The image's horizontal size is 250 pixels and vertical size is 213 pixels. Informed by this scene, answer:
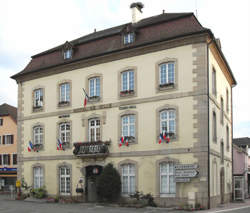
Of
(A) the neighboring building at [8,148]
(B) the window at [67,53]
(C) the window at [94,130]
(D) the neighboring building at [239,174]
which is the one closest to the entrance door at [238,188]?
(D) the neighboring building at [239,174]

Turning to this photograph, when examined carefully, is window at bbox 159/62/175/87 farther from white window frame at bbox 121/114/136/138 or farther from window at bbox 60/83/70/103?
window at bbox 60/83/70/103

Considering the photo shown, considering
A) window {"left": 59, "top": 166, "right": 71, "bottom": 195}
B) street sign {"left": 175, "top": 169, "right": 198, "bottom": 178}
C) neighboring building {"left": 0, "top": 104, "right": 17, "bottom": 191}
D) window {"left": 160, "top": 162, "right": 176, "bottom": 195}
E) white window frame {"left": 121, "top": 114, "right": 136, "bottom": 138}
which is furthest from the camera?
neighboring building {"left": 0, "top": 104, "right": 17, "bottom": 191}

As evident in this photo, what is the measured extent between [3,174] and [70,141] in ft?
63.9

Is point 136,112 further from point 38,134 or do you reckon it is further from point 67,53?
point 38,134

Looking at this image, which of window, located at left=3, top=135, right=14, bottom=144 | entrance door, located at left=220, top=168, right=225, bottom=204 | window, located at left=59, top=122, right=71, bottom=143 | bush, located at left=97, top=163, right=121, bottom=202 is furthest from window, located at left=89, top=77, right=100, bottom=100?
window, located at left=3, top=135, right=14, bottom=144

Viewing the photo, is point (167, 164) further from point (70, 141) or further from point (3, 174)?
point (3, 174)

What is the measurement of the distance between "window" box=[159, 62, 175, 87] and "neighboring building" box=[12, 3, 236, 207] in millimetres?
61

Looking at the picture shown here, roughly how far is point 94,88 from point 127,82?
9.07 ft

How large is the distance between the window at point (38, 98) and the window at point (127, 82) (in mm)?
7484

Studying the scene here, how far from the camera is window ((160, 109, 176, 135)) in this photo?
2367 cm

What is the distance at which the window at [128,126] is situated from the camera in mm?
25266

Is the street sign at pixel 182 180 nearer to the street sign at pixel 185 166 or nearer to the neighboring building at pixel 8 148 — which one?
the street sign at pixel 185 166

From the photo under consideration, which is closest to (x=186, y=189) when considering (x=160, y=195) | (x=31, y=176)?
(x=160, y=195)

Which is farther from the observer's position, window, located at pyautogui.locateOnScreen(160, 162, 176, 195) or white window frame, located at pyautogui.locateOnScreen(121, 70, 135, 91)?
white window frame, located at pyautogui.locateOnScreen(121, 70, 135, 91)
